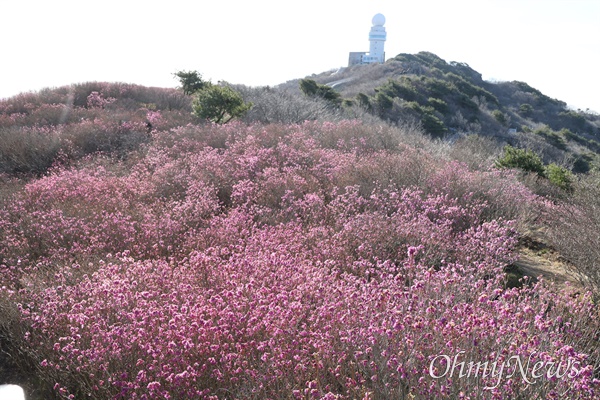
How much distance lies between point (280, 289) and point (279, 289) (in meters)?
0.05

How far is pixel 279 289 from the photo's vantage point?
3863mm

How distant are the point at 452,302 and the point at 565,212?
336 centimetres

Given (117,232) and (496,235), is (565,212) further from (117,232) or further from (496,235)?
(117,232)

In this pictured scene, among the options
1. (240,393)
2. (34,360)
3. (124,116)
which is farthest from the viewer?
(124,116)

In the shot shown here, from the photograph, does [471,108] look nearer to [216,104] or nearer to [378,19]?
[216,104]

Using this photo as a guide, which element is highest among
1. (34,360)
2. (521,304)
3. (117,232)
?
(521,304)

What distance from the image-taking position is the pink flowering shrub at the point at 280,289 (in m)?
2.82

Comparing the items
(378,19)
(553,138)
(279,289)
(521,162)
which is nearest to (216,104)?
(521,162)

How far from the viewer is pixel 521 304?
10.9ft

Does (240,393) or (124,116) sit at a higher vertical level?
(124,116)

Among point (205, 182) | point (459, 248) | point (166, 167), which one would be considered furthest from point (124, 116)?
point (459, 248)

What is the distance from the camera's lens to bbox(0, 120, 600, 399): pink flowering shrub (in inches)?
111

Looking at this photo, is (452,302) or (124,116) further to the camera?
(124,116)

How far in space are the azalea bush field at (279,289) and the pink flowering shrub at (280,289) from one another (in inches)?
1.0
